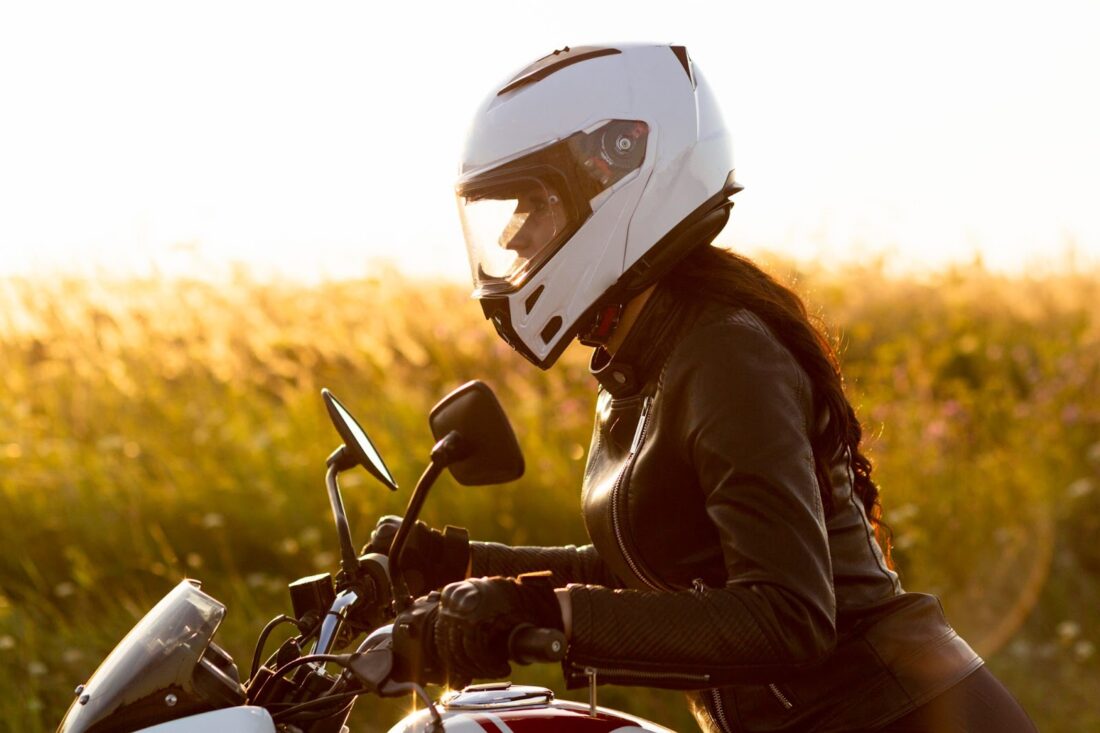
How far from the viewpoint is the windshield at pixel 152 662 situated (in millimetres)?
2096

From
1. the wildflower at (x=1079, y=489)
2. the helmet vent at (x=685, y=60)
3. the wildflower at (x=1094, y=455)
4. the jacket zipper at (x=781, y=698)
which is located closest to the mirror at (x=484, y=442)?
the jacket zipper at (x=781, y=698)

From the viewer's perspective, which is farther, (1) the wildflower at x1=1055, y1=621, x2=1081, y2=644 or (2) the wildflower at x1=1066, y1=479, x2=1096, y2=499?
(2) the wildflower at x1=1066, y1=479, x2=1096, y2=499

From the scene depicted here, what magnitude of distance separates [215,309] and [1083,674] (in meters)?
5.10

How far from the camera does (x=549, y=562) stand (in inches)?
122

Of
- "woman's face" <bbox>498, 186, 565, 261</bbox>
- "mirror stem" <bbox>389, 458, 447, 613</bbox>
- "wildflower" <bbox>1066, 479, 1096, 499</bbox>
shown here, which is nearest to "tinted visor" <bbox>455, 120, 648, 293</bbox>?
"woman's face" <bbox>498, 186, 565, 261</bbox>

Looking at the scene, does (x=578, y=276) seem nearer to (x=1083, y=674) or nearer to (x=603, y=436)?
(x=603, y=436)

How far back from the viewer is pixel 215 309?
8492 millimetres

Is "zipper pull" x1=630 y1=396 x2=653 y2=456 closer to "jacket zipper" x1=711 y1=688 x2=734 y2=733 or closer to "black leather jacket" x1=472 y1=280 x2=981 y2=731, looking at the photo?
"black leather jacket" x1=472 y1=280 x2=981 y2=731

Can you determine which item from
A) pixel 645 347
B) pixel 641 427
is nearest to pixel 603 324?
pixel 645 347

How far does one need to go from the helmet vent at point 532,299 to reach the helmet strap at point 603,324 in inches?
4.5

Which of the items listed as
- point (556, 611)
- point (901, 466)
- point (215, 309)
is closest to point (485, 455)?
point (556, 611)

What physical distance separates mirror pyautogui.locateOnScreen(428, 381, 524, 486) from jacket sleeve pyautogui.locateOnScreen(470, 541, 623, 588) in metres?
0.71

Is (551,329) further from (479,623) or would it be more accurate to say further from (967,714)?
(967,714)

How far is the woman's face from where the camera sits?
2818 mm
